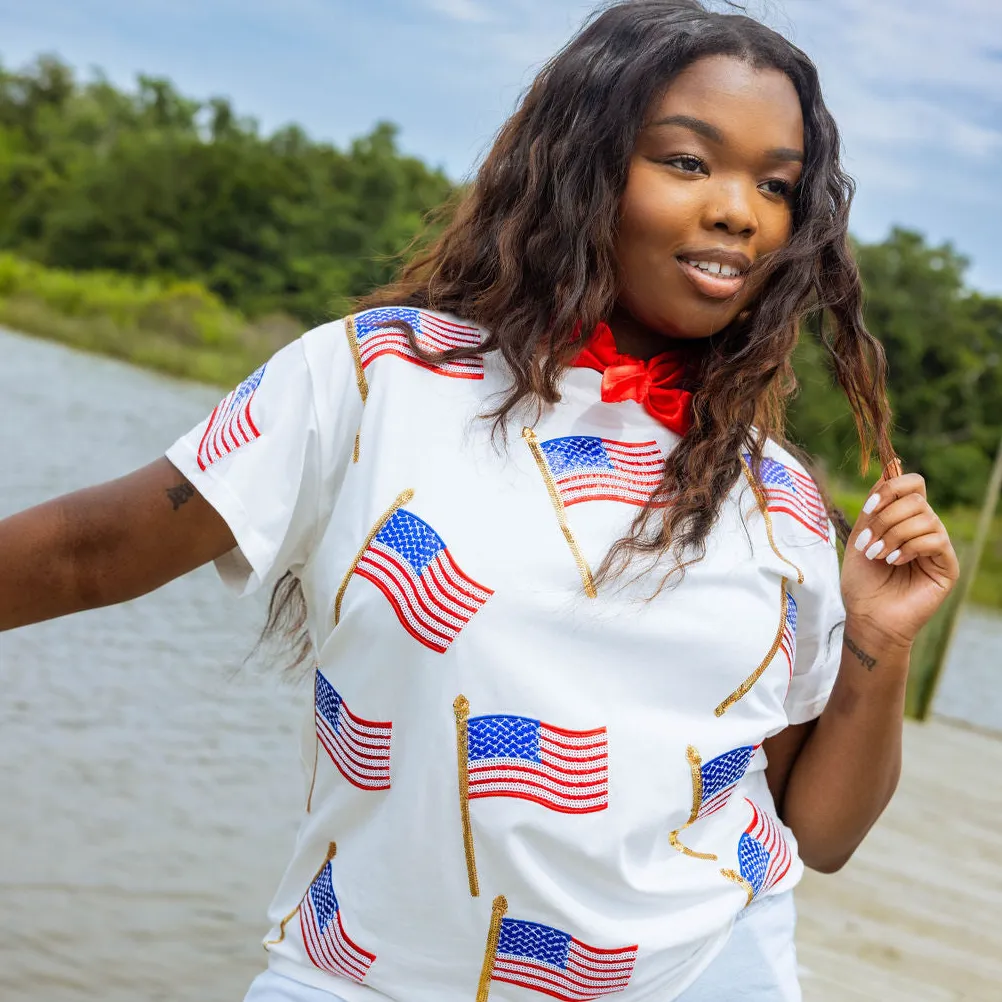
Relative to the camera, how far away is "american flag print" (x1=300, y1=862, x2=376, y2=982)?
1138 mm

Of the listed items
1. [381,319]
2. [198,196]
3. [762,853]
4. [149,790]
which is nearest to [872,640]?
[762,853]

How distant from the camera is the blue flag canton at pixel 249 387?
117 cm

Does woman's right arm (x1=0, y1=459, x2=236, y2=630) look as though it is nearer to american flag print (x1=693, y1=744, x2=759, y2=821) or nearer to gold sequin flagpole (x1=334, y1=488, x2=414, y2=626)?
gold sequin flagpole (x1=334, y1=488, x2=414, y2=626)

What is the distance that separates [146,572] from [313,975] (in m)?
0.37

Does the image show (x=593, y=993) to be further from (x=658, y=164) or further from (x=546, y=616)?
(x=658, y=164)

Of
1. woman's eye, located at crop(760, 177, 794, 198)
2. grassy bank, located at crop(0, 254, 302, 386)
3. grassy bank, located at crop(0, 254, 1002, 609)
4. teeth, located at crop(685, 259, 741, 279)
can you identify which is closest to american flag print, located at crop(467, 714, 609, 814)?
teeth, located at crop(685, 259, 741, 279)

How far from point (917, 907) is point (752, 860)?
1.97 metres

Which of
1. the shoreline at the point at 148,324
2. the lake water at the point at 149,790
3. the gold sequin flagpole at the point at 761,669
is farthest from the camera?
the shoreline at the point at 148,324

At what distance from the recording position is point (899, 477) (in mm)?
1341

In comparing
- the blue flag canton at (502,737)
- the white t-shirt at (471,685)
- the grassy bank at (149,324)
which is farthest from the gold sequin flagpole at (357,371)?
the grassy bank at (149,324)

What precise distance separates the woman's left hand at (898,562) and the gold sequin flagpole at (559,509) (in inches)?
13.5

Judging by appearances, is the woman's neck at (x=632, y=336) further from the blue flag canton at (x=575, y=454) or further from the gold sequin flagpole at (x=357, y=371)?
the gold sequin flagpole at (x=357, y=371)

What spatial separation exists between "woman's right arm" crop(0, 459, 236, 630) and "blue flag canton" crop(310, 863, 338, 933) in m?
0.29

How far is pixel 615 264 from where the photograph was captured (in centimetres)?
128
